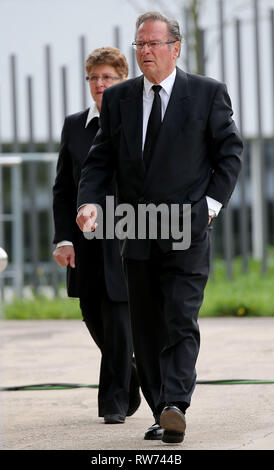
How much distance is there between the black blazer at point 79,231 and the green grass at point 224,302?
14.3 ft

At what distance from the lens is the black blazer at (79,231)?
490 centimetres

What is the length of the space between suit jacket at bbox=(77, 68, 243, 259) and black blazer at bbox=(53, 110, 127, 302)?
49 centimetres

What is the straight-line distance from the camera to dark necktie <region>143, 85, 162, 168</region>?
14.2 feet

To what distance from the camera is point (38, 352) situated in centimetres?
737

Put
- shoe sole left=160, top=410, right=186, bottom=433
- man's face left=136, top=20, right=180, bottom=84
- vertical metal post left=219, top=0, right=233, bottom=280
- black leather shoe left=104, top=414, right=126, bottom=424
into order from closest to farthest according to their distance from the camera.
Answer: shoe sole left=160, top=410, right=186, bottom=433 → man's face left=136, top=20, right=180, bottom=84 → black leather shoe left=104, top=414, right=126, bottom=424 → vertical metal post left=219, top=0, right=233, bottom=280

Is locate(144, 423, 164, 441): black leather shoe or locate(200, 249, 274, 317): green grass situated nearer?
locate(144, 423, 164, 441): black leather shoe

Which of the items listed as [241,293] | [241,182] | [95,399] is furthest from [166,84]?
[241,182]

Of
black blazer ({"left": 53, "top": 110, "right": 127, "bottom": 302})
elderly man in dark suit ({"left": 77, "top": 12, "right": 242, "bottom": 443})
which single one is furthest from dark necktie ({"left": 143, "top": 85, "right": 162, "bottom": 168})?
black blazer ({"left": 53, "top": 110, "right": 127, "bottom": 302})

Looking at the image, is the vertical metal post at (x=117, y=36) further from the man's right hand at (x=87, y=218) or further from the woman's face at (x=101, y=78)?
the man's right hand at (x=87, y=218)

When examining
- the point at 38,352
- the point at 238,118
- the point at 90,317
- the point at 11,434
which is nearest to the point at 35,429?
the point at 11,434

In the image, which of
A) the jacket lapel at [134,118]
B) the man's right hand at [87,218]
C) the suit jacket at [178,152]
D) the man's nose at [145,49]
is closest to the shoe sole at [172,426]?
the suit jacket at [178,152]

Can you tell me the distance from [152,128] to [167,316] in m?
0.73

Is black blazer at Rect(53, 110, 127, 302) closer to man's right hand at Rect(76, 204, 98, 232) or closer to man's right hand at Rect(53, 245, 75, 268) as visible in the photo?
man's right hand at Rect(53, 245, 75, 268)

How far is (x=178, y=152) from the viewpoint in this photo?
4.29 m
